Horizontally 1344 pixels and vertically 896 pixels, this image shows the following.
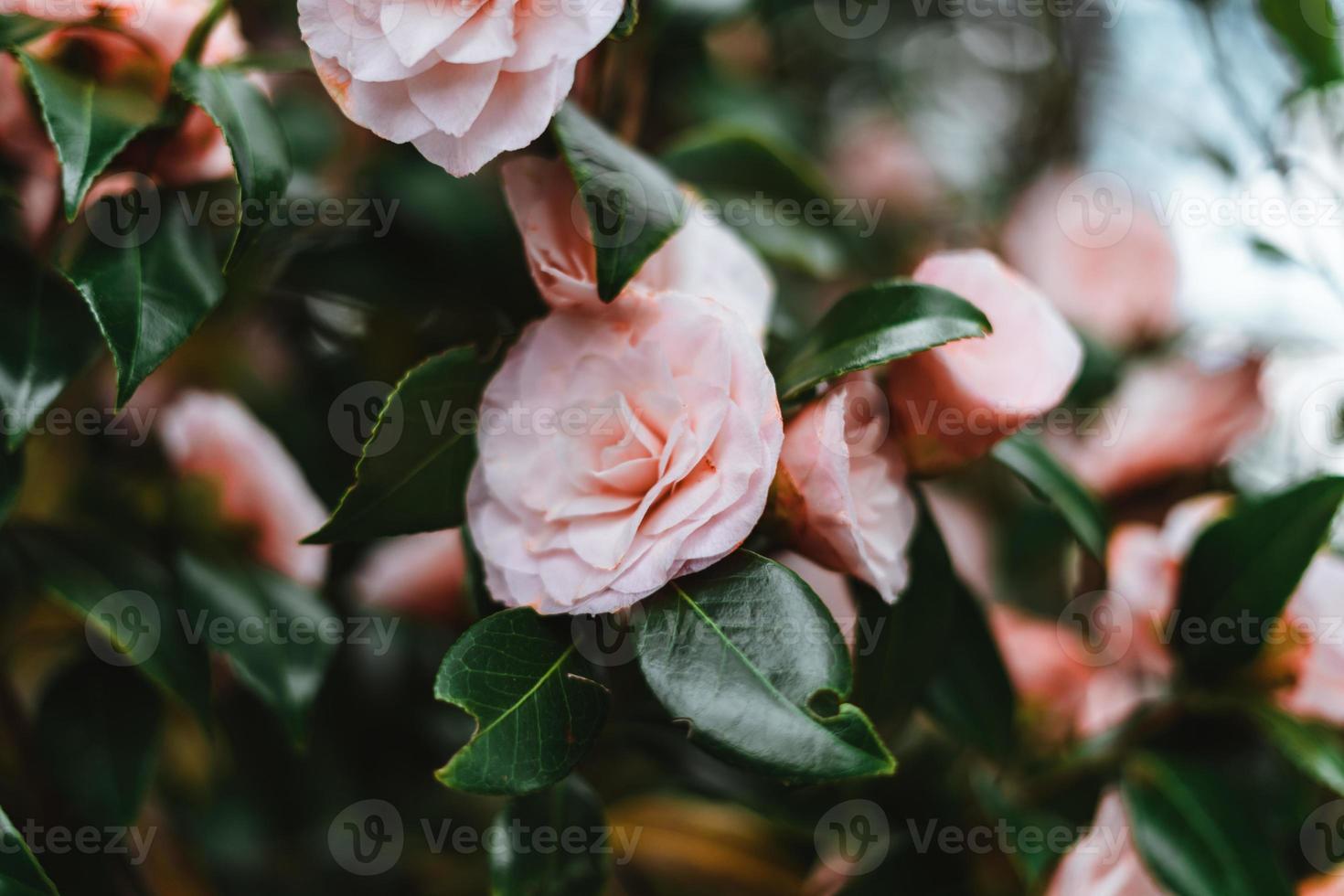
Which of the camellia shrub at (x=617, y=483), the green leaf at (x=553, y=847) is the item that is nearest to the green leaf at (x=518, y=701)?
the camellia shrub at (x=617, y=483)

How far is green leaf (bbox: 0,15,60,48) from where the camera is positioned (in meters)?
→ 0.54

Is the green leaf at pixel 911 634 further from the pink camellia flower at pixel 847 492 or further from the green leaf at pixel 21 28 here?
the green leaf at pixel 21 28

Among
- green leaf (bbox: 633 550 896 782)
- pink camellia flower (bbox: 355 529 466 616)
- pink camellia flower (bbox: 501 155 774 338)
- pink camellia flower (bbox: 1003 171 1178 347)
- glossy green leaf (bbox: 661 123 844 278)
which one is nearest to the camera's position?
green leaf (bbox: 633 550 896 782)

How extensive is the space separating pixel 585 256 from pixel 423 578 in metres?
0.43

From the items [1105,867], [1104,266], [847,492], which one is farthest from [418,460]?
[1104,266]

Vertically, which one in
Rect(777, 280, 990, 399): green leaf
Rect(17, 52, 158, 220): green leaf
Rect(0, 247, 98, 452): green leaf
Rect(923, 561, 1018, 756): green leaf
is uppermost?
Rect(17, 52, 158, 220): green leaf

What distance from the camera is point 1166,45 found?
1229mm

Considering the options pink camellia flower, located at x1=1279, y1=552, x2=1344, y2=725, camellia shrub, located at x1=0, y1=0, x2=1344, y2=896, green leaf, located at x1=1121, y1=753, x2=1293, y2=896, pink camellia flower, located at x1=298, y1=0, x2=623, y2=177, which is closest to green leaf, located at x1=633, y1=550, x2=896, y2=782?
camellia shrub, located at x1=0, y1=0, x2=1344, y2=896

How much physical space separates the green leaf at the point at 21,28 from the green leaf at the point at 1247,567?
77cm

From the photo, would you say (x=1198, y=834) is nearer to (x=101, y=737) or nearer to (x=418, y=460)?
(x=418, y=460)

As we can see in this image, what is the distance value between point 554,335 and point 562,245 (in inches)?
1.9

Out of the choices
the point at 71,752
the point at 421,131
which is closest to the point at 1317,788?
the point at 421,131

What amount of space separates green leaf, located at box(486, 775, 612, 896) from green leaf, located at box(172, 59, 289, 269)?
0.34 metres

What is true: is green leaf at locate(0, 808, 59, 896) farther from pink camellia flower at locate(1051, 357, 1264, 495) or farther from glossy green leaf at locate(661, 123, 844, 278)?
pink camellia flower at locate(1051, 357, 1264, 495)
